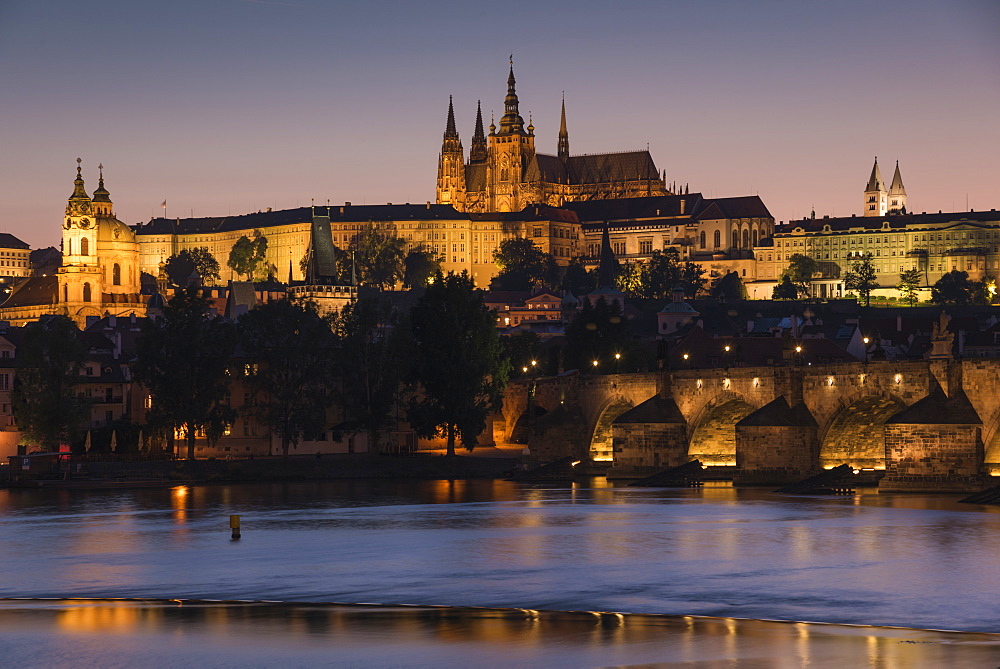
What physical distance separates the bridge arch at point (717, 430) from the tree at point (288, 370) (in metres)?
22.2

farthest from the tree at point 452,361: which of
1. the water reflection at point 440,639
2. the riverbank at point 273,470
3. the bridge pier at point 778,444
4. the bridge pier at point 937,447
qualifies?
the water reflection at point 440,639

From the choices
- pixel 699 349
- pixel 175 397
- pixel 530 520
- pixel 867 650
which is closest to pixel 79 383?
pixel 175 397

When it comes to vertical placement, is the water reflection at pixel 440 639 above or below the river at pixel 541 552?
below

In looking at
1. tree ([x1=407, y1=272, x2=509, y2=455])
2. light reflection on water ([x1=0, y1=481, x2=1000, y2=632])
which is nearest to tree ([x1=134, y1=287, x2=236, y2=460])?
light reflection on water ([x1=0, y1=481, x2=1000, y2=632])

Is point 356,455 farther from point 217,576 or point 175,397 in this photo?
point 217,576

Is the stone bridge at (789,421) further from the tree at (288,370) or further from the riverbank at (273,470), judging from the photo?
the tree at (288,370)

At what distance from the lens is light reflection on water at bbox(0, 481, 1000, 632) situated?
151 ft

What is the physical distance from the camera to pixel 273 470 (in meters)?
92.5

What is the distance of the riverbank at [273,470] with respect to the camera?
292 ft

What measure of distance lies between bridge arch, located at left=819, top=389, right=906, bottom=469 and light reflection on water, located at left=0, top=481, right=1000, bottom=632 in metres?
4.53

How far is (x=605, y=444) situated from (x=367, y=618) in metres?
56.8

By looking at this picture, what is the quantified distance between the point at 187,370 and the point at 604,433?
24875 millimetres

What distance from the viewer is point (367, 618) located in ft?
139

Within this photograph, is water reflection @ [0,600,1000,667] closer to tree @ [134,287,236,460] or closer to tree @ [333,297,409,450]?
tree @ [134,287,236,460]
